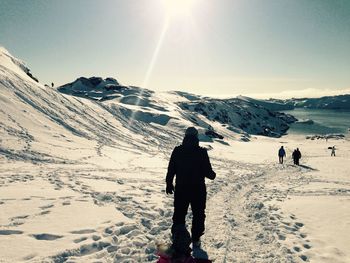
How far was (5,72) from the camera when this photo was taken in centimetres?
4362

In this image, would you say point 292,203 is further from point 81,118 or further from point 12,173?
point 81,118

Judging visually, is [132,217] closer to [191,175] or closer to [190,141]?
[191,175]

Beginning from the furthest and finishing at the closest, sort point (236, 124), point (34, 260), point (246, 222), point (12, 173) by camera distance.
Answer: point (236, 124)
point (12, 173)
point (246, 222)
point (34, 260)

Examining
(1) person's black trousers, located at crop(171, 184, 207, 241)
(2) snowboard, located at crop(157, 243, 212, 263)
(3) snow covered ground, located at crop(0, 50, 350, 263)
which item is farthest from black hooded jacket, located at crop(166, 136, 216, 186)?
(2) snowboard, located at crop(157, 243, 212, 263)

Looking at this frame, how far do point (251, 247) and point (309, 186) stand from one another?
12.2 meters

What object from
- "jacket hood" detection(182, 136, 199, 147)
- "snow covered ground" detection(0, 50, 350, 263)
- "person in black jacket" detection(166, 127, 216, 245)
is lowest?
"snow covered ground" detection(0, 50, 350, 263)

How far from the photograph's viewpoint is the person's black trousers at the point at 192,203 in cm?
739

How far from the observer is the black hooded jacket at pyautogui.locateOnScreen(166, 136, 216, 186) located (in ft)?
23.8

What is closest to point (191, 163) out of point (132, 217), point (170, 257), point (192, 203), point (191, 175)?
point (191, 175)

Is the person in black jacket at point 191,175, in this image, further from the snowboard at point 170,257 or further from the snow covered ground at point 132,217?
the snowboard at point 170,257

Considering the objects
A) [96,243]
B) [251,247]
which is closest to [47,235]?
[96,243]

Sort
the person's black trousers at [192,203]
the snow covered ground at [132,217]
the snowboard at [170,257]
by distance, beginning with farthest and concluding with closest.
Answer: the person's black trousers at [192,203]
the snow covered ground at [132,217]
the snowboard at [170,257]

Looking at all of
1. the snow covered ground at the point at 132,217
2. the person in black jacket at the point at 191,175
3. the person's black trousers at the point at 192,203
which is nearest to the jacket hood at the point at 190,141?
the person in black jacket at the point at 191,175

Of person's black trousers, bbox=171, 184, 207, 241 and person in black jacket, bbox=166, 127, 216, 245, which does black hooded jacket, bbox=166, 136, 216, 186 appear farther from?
person's black trousers, bbox=171, 184, 207, 241
